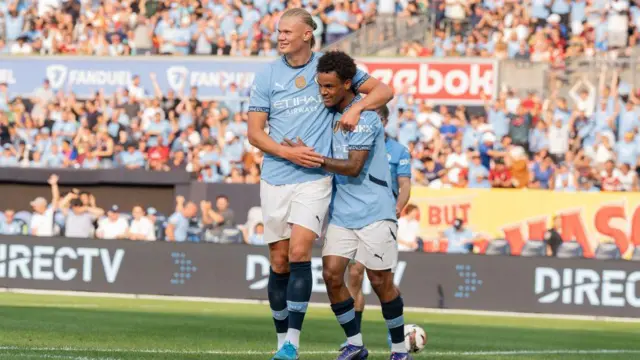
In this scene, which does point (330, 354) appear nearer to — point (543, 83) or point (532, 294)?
point (532, 294)

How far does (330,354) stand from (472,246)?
1222cm

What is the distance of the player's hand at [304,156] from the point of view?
9.53m

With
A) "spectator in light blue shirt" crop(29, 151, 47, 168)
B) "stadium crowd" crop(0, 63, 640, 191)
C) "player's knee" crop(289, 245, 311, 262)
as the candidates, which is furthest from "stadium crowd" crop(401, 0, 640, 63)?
"player's knee" crop(289, 245, 311, 262)

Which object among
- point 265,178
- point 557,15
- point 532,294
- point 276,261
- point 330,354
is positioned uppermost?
point 557,15

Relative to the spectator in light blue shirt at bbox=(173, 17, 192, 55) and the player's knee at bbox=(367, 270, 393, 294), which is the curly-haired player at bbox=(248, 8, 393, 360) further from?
the spectator in light blue shirt at bbox=(173, 17, 192, 55)

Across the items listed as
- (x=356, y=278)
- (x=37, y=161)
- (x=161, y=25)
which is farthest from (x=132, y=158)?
(x=356, y=278)

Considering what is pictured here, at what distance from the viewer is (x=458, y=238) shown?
23375 mm

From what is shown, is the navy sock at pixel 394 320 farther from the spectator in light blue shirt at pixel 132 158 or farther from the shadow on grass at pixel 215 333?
the spectator in light blue shirt at pixel 132 158

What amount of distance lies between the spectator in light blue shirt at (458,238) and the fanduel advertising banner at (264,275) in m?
1.66

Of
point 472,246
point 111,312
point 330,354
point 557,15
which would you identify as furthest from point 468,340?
point 557,15

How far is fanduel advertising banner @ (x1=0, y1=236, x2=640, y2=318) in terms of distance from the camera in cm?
2136

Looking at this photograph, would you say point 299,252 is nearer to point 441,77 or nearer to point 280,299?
point 280,299

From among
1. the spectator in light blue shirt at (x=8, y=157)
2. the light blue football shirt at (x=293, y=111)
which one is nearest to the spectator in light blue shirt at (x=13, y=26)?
the spectator in light blue shirt at (x=8, y=157)

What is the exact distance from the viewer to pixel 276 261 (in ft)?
32.6
